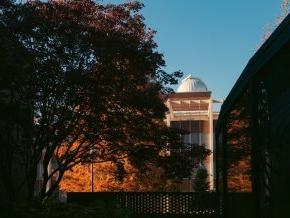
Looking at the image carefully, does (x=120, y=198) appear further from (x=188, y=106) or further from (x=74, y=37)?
(x=188, y=106)

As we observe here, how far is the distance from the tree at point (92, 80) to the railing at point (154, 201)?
3.30m

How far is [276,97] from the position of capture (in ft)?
18.4

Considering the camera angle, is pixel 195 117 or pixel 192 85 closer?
pixel 195 117

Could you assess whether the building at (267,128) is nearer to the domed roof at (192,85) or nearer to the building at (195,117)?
the building at (195,117)

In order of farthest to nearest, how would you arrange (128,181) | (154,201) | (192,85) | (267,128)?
1. (192,85)
2. (128,181)
3. (154,201)
4. (267,128)

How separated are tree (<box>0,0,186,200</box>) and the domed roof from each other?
171ft

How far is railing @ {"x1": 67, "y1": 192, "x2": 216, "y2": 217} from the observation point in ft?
72.7

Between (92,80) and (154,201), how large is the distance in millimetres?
8041

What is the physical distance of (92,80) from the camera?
16.2m

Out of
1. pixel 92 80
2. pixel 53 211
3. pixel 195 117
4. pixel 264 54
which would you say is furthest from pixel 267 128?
pixel 195 117

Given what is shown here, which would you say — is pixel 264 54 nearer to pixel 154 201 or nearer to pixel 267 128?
pixel 267 128

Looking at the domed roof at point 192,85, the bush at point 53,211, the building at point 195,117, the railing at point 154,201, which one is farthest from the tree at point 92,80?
the domed roof at point 192,85

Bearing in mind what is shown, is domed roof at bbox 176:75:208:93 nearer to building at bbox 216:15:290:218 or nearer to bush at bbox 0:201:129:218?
bush at bbox 0:201:129:218

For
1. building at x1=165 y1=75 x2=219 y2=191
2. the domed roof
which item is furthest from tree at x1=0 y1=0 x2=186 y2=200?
the domed roof
